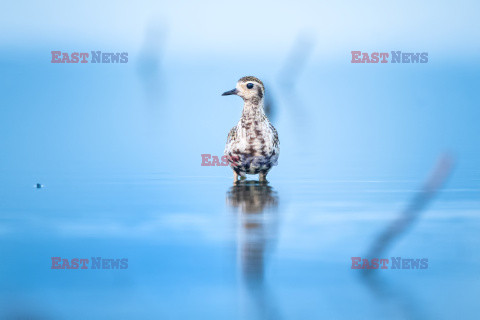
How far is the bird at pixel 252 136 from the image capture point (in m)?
11.0

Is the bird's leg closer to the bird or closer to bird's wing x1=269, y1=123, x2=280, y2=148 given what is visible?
the bird

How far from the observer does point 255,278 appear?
6.08 metres

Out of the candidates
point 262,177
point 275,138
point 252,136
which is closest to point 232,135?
point 252,136

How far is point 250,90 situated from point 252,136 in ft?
2.63

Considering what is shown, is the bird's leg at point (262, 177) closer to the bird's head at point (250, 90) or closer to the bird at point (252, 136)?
the bird at point (252, 136)

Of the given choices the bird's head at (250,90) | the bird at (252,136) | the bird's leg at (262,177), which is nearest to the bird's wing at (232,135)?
the bird at (252,136)

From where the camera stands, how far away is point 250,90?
440 inches

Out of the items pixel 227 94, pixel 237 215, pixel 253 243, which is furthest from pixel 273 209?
pixel 227 94

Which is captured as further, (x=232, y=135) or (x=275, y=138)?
(x=232, y=135)

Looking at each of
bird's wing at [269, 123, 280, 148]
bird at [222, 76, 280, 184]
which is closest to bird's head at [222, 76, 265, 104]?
bird at [222, 76, 280, 184]

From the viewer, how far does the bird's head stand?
11180mm

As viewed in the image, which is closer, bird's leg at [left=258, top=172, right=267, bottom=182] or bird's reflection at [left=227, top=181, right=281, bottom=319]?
bird's reflection at [left=227, top=181, right=281, bottom=319]

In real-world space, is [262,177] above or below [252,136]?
below

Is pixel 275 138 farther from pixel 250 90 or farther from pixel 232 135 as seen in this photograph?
pixel 250 90
